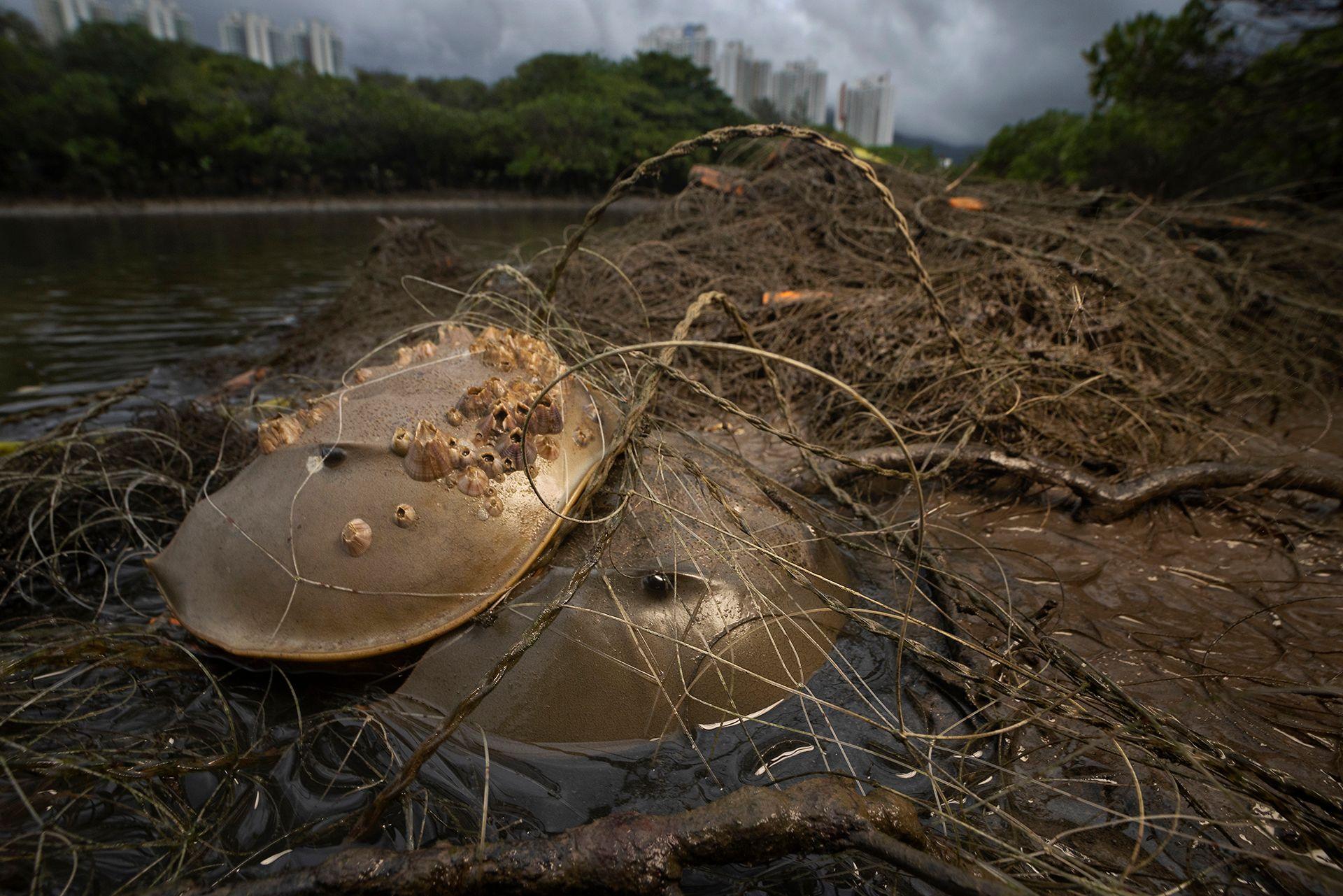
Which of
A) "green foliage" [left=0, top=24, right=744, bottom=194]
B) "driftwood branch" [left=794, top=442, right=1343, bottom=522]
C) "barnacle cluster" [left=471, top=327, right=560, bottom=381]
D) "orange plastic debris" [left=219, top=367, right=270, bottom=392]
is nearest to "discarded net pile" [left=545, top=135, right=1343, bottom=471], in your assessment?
"driftwood branch" [left=794, top=442, right=1343, bottom=522]

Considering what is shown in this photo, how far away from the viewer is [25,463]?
255 centimetres

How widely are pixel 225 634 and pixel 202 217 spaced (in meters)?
27.5

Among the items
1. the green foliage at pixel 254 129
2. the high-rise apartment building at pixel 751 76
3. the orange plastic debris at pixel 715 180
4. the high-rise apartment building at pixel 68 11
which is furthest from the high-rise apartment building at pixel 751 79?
the orange plastic debris at pixel 715 180

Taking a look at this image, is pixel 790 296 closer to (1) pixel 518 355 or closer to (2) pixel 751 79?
(1) pixel 518 355

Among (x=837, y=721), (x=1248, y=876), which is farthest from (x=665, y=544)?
(x=1248, y=876)

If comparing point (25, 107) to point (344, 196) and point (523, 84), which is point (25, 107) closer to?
point (344, 196)

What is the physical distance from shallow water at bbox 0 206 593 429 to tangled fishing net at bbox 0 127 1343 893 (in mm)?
2913

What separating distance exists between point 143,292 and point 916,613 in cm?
1102

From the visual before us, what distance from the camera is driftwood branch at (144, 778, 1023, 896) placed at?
0.97 metres

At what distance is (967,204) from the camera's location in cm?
466

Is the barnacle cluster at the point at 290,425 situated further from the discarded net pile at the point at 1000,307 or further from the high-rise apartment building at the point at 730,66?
the high-rise apartment building at the point at 730,66

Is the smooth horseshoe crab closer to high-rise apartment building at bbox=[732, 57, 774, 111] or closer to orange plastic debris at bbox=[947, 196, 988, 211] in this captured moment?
orange plastic debris at bbox=[947, 196, 988, 211]

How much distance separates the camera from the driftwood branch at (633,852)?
38.4 inches

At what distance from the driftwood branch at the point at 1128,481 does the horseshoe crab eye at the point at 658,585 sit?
1028mm
